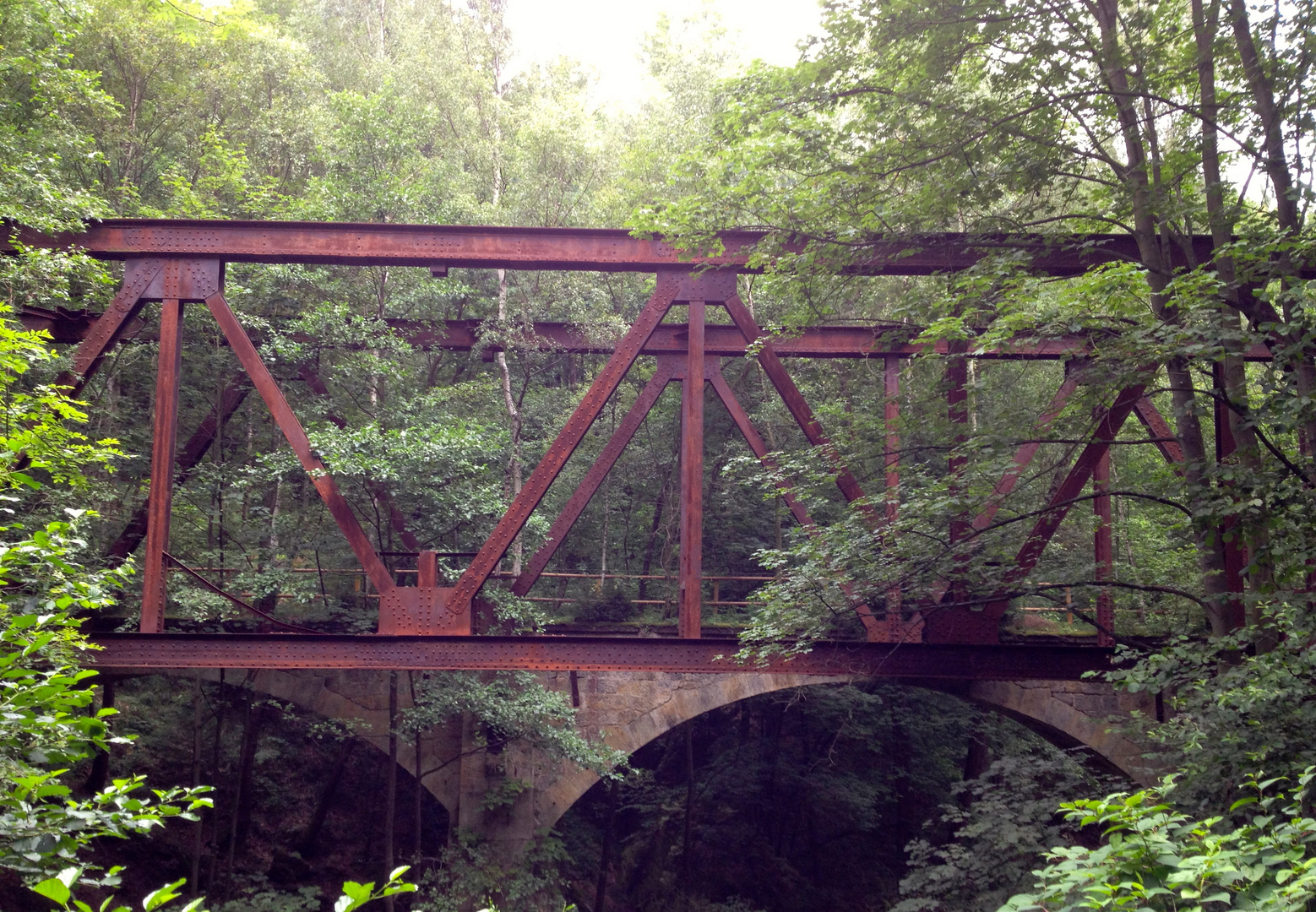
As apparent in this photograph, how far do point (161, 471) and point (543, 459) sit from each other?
3133 mm

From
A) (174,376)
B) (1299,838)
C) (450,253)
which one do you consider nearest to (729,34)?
→ (450,253)

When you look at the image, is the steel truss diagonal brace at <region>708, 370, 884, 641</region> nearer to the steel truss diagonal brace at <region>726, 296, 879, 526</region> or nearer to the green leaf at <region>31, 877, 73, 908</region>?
the steel truss diagonal brace at <region>726, 296, 879, 526</region>

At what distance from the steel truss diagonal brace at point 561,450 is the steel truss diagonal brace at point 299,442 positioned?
672mm

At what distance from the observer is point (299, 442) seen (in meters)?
7.83

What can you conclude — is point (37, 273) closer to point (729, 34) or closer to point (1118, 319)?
point (1118, 319)

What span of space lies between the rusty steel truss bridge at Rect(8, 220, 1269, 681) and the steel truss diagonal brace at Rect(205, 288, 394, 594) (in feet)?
0.05

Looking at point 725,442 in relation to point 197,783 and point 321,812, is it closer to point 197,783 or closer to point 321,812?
point 321,812

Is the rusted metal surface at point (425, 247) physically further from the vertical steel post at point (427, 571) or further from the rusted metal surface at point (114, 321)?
the vertical steel post at point (427, 571)

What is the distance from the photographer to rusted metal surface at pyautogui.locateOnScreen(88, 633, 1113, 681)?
7516 millimetres

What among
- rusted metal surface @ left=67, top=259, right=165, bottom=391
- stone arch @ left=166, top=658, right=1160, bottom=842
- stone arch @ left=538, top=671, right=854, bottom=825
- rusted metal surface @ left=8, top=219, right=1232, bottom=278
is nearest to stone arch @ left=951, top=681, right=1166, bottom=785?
stone arch @ left=166, top=658, right=1160, bottom=842

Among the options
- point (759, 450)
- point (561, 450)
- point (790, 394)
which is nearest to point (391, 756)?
point (561, 450)

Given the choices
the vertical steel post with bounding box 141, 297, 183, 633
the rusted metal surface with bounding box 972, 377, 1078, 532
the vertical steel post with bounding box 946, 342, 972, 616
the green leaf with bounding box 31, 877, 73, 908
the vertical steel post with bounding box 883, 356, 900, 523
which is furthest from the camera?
the vertical steel post with bounding box 141, 297, 183, 633

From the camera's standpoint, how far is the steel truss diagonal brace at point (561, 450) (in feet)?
25.3

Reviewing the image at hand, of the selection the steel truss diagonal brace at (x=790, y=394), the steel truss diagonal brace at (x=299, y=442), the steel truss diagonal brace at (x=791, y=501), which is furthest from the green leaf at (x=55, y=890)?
the steel truss diagonal brace at (x=790, y=394)
